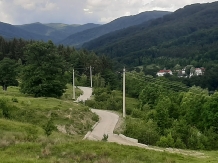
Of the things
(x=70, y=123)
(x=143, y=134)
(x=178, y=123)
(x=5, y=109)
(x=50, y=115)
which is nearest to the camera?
(x=143, y=134)

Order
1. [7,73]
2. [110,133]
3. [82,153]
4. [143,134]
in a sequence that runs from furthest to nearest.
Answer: [7,73] → [110,133] → [143,134] → [82,153]

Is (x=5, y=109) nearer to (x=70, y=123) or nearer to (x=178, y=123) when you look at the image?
(x=70, y=123)

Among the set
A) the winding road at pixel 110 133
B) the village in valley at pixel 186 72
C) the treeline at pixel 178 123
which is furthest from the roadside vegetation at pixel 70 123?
the village in valley at pixel 186 72

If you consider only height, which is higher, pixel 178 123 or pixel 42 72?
pixel 42 72

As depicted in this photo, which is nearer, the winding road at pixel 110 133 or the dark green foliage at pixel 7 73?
the winding road at pixel 110 133

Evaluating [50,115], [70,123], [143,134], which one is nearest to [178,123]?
[143,134]

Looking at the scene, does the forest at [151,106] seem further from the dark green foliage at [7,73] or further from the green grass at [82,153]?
the green grass at [82,153]

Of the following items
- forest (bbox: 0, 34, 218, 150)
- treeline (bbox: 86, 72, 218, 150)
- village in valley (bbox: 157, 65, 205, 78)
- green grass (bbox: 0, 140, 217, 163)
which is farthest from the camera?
village in valley (bbox: 157, 65, 205, 78)

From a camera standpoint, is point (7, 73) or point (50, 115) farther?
point (7, 73)

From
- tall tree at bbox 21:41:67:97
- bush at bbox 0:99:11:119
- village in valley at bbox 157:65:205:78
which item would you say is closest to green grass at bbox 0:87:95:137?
bush at bbox 0:99:11:119

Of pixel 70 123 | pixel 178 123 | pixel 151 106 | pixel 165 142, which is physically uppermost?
pixel 70 123

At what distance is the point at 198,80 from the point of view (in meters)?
125

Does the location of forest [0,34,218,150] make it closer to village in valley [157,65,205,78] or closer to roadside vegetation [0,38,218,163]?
roadside vegetation [0,38,218,163]

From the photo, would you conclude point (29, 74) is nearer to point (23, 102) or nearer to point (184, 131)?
point (23, 102)
